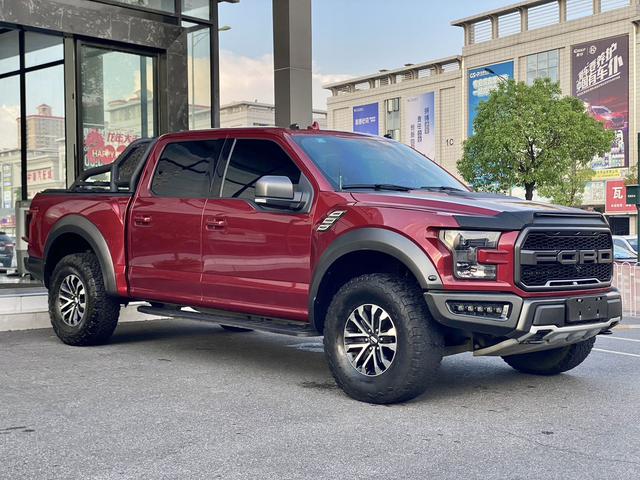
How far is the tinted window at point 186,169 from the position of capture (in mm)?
7168

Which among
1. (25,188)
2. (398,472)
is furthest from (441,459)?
(25,188)

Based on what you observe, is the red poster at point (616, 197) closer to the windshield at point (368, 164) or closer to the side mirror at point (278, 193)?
the windshield at point (368, 164)

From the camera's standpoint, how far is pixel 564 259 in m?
5.60

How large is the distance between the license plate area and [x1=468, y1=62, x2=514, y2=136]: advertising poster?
217 ft

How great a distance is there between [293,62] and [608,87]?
5331cm

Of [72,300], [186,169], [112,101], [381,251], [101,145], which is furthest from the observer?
[112,101]

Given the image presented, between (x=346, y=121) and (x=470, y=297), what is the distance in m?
89.0

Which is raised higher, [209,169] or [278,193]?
[209,169]

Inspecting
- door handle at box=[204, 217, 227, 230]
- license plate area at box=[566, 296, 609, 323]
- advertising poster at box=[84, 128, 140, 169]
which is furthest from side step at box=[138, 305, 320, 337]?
advertising poster at box=[84, 128, 140, 169]

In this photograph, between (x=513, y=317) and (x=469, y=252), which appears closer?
(x=513, y=317)

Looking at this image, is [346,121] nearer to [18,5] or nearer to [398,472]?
[18,5]

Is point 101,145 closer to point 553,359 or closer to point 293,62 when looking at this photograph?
point 293,62

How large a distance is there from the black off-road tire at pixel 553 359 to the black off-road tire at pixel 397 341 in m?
1.51

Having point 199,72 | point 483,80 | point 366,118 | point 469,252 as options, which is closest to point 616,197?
point 483,80
